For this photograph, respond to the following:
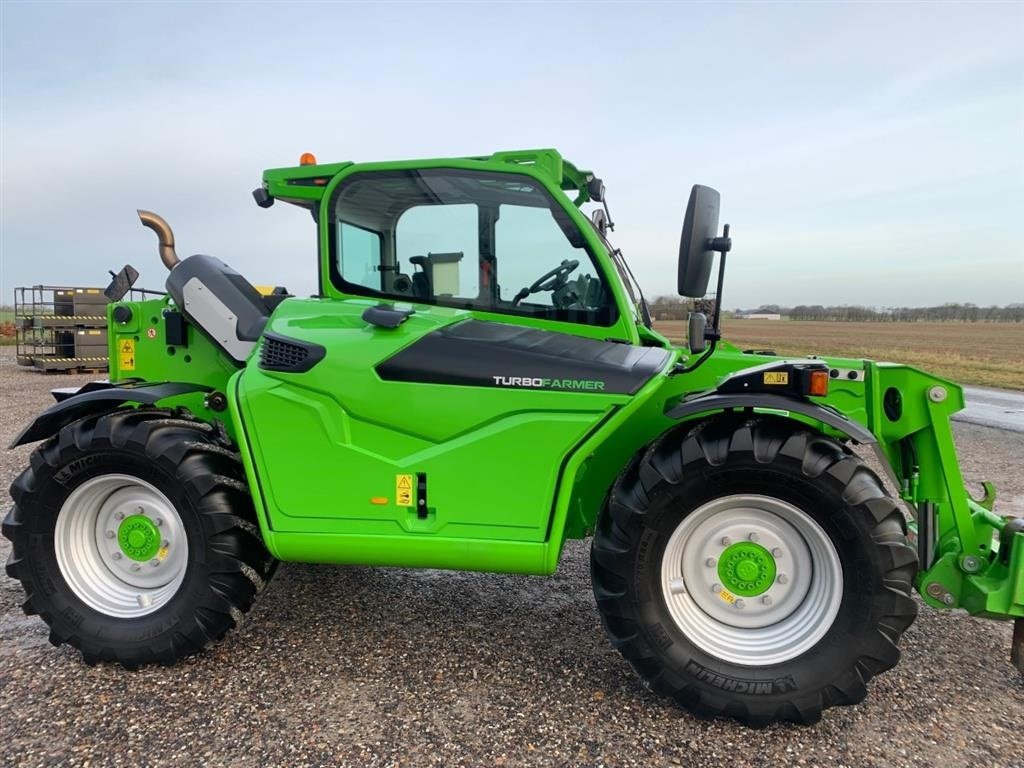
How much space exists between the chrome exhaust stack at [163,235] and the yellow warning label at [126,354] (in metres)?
0.53

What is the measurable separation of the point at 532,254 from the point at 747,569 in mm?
1765

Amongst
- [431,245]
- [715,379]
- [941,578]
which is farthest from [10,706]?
[941,578]

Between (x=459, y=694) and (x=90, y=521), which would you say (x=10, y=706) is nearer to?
(x=90, y=521)

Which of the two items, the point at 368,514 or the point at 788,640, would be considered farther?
the point at 368,514

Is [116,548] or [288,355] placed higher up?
[288,355]

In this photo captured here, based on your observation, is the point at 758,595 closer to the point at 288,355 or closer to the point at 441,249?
the point at 441,249

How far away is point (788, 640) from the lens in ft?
9.29

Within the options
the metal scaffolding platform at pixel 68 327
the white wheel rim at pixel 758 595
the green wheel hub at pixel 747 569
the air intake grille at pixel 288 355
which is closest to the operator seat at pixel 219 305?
the air intake grille at pixel 288 355

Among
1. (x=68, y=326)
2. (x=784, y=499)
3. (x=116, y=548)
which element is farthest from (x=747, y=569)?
(x=68, y=326)

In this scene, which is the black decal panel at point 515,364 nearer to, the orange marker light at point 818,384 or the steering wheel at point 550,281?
the steering wheel at point 550,281

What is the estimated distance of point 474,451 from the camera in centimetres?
293

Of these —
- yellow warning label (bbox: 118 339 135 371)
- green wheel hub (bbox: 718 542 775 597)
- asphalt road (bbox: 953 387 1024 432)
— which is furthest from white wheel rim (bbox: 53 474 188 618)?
asphalt road (bbox: 953 387 1024 432)

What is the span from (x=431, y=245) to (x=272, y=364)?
1.00 meters

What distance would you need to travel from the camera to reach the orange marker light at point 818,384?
286 cm
